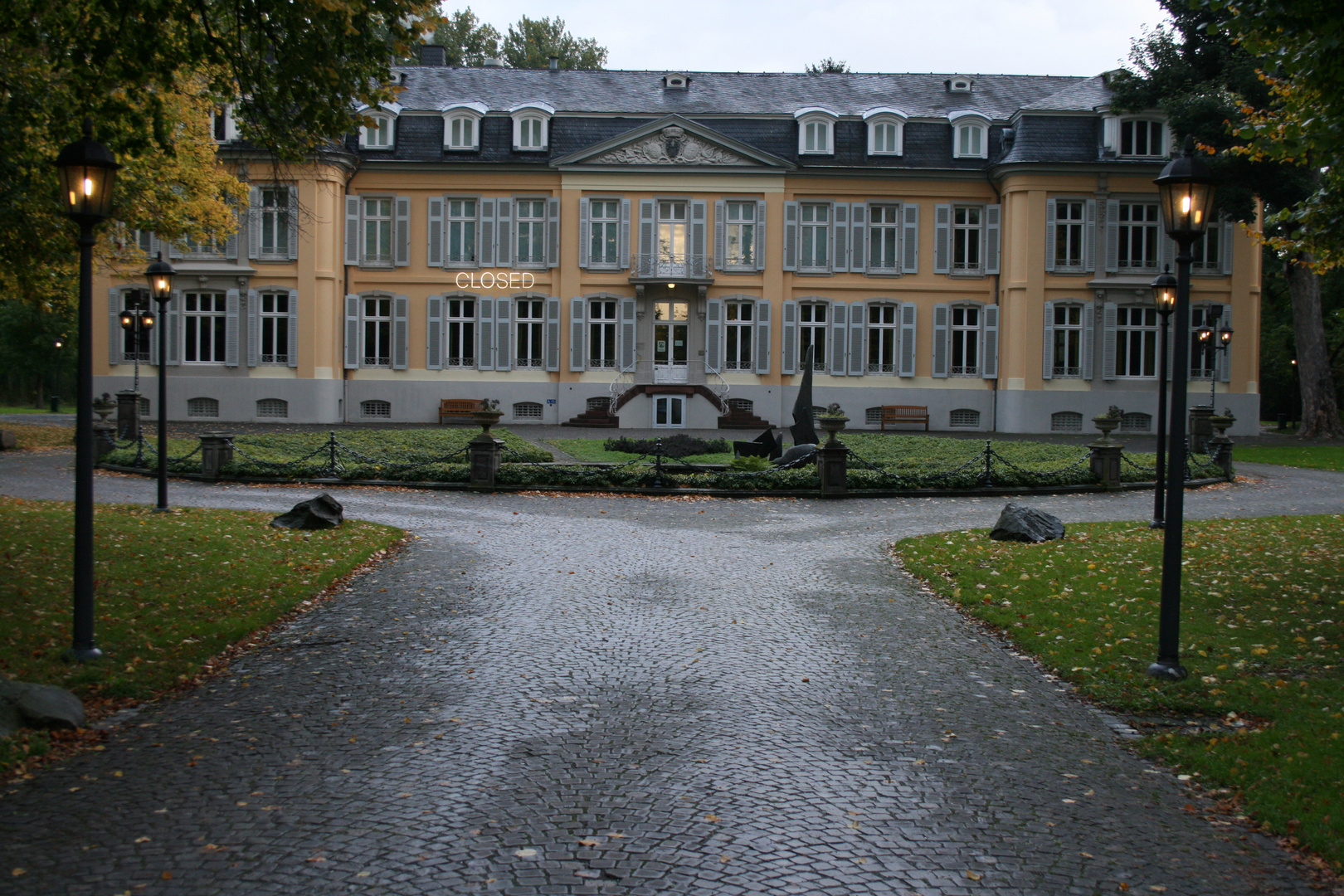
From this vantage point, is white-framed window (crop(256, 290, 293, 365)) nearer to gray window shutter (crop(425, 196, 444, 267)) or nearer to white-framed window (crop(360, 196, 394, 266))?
white-framed window (crop(360, 196, 394, 266))

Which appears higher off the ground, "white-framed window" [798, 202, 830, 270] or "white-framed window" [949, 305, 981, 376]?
"white-framed window" [798, 202, 830, 270]

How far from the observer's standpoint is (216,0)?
8.57 meters

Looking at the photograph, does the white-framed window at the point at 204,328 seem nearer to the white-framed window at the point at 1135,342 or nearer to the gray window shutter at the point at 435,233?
the gray window shutter at the point at 435,233

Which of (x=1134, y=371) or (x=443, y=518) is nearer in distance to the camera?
(x=443, y=518)

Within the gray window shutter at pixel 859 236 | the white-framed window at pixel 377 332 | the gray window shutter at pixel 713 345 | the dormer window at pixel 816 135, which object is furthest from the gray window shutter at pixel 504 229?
the gray window shutter at pixel 859 236

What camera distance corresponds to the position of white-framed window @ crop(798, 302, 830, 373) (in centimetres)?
3391

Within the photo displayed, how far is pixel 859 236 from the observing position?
111ft

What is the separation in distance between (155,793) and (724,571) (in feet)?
20.6

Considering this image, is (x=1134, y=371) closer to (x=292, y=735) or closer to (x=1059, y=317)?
(x=1059, y=317)

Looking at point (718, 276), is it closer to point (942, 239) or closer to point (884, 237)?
point (884, 237)

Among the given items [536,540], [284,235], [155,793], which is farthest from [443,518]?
[284,235]

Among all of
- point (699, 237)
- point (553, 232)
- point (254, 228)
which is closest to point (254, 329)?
point (254, 228)

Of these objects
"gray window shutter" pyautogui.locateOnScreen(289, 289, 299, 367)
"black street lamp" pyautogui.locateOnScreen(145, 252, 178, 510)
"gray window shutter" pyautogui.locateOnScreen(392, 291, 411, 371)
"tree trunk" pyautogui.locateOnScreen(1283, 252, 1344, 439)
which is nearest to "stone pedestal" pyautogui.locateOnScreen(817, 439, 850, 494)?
"black street lamp" pyautogui.locateOnScreen(145, 252, 178, 510)

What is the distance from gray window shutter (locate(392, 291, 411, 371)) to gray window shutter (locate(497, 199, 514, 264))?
3428mm
